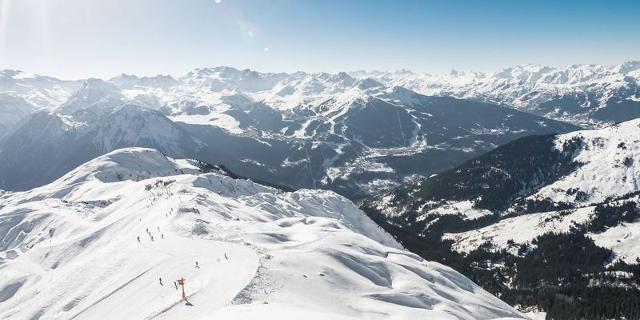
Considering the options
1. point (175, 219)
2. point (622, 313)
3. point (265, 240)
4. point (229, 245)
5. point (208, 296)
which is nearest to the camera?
point (208, 296)

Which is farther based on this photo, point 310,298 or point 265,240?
point 265,240

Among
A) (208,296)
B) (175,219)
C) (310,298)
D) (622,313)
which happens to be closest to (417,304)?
(310,298)

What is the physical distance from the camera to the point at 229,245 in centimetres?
10356

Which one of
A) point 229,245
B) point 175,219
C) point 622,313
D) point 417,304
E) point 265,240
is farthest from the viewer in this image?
point 622,313

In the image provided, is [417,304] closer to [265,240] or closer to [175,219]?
[265,240]

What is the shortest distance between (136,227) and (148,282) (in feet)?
198

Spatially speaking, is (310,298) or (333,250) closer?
(310,298)

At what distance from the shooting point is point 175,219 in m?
134

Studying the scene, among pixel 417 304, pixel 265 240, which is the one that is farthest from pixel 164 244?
pixel 417 304

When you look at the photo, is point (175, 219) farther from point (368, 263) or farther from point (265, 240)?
point (368, 263)

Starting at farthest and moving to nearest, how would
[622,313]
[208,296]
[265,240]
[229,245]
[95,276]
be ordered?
[622,313] < [265,240] < [229,245] < [95,276] < [208,296]

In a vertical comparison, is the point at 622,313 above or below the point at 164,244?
below

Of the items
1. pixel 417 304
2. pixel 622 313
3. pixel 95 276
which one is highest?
pixel 417 304

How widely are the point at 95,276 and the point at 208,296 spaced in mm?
41088
